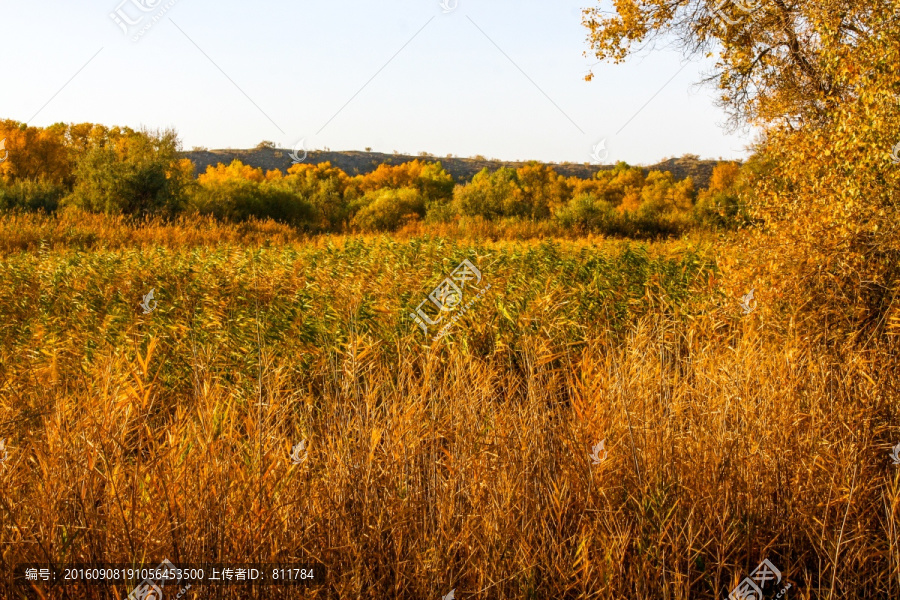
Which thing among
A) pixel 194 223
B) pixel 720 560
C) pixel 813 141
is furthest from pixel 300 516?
pixel 194 223

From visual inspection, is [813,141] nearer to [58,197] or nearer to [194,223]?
[194,223]

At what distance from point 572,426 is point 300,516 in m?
1.37

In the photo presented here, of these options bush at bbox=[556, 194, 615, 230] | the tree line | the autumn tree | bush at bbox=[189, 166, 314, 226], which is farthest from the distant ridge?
the autumn tree

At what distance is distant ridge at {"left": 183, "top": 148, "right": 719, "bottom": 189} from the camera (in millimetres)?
54094

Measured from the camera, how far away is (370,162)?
63.8m

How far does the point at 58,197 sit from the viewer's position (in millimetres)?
20016

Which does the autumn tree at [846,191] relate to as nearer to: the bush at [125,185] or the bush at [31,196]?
the bush at [125,185]

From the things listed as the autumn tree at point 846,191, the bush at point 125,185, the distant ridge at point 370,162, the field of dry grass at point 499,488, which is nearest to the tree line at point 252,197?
the bush at point 125,185

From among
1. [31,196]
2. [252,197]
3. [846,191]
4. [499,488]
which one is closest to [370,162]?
[252,197]

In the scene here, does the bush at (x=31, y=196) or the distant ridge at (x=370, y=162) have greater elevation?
the distant ridge at (x=370, y=162)

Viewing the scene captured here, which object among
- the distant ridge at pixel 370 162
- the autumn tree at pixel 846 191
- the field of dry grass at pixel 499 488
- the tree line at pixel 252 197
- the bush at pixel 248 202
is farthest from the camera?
the distant ridge at pixel 370 162

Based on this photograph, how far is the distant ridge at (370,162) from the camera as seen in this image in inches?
2130

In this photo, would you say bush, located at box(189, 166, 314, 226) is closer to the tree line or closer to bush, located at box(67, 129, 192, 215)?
the tree line

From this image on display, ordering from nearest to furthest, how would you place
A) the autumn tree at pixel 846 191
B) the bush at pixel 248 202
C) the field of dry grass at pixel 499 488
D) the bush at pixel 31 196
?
1. the field of dry grass at pixel 499 488
2. the autumn tree at pixel 846 191
3. the bush at pixel 31 196
4. the bush at pixel 248 202
